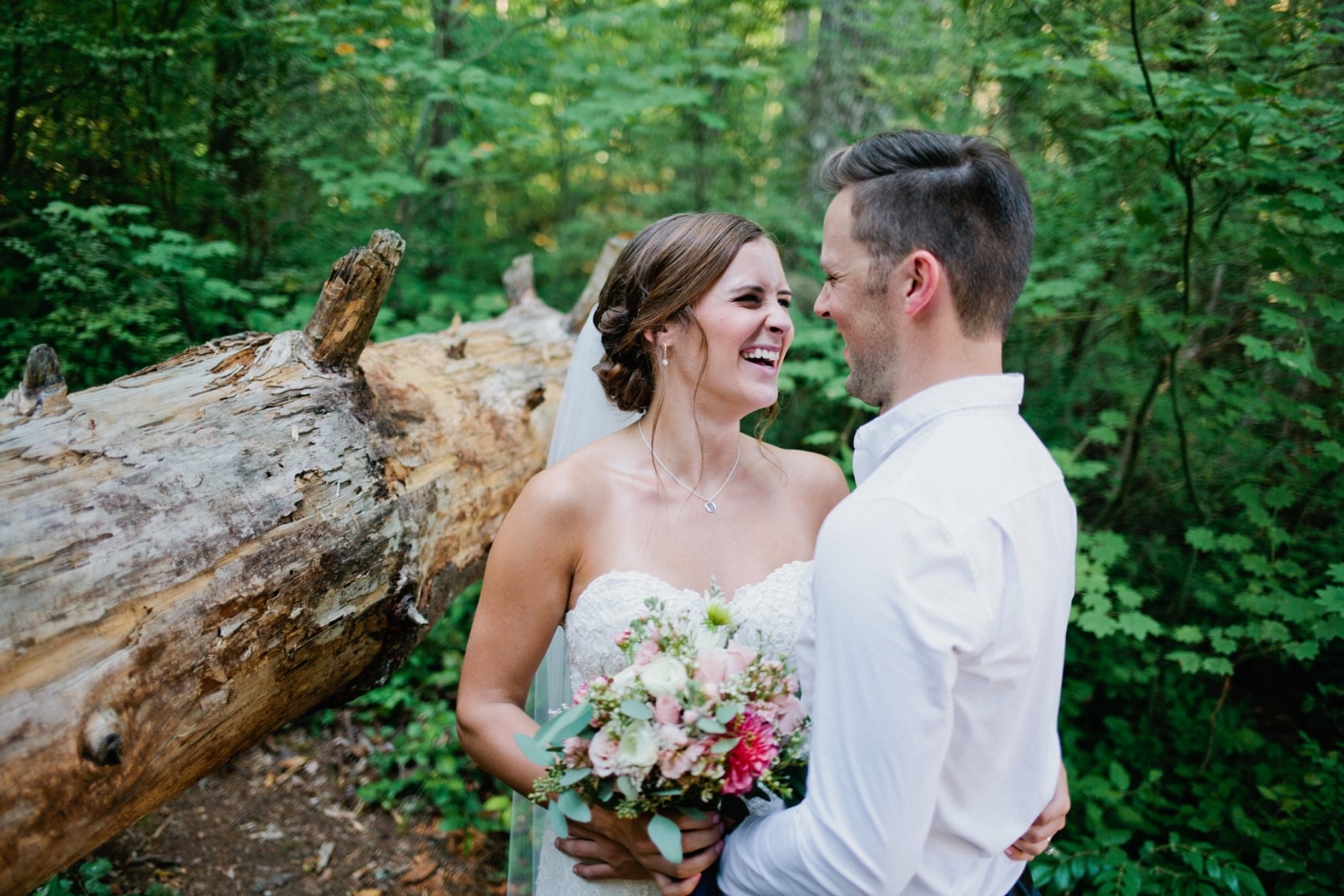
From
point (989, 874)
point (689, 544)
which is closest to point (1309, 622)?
point (989, 874)

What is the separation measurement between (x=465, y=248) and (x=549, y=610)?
Result: 5.54 m

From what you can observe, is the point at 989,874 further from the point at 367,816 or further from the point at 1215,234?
the point at 1215,234

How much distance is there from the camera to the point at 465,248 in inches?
277

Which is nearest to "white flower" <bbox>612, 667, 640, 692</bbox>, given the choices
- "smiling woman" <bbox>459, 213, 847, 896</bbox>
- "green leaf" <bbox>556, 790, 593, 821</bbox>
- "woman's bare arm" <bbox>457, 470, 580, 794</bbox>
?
"green leaf" <bbox>556, 790, 593, 821</bbox>

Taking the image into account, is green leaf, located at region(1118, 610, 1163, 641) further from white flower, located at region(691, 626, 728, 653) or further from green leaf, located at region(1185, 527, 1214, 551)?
white flower, located at region(691, 626, 728, 653)

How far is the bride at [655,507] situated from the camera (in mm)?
2129

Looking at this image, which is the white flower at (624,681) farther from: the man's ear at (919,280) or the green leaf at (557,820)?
the man's ear at (919,280)

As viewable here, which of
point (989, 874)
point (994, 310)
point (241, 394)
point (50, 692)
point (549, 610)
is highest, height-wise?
point (994, 310)

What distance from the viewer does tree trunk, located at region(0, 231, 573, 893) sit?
Result: 1.49 meters

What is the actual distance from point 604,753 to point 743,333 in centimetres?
131

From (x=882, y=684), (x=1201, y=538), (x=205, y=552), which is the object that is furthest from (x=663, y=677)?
(x=1201, y=538)

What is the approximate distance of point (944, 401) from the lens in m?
1.49

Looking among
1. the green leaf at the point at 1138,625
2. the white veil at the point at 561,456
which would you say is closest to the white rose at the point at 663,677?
the white veil at the point at 561,456

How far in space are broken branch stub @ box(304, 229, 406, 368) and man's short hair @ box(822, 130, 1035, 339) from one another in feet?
5.16
